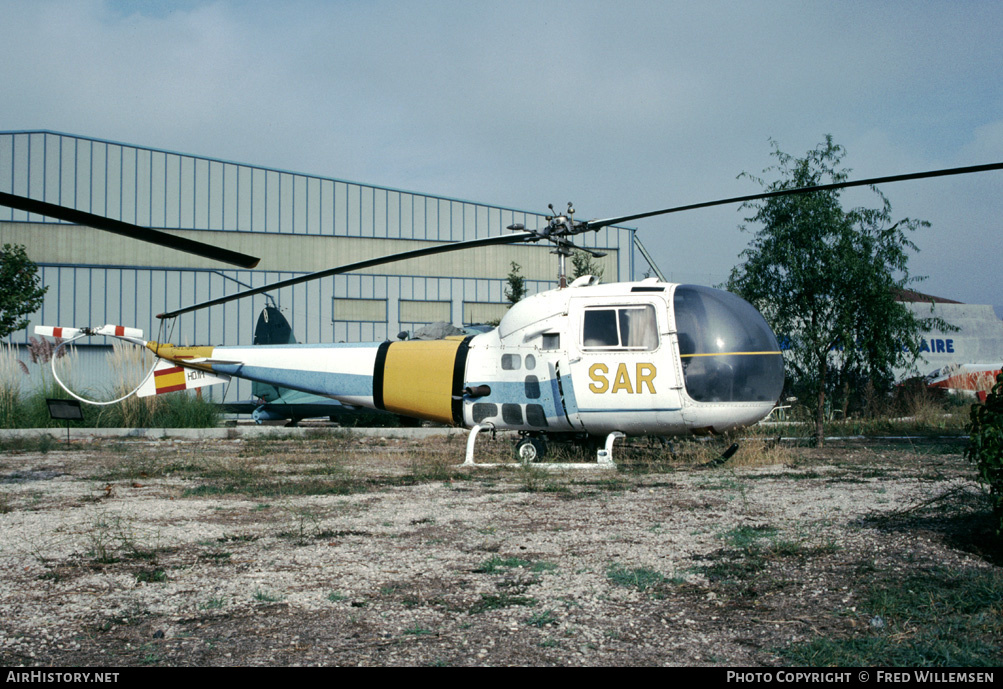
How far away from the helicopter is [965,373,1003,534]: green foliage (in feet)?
11.3

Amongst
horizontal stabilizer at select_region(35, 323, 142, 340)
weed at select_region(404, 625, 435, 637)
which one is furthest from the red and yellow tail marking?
weed at select_region(404, 625, 435, 637)

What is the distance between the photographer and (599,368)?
8422 millimetres

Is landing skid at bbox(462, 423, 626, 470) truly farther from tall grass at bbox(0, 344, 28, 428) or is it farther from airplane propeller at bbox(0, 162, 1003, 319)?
tall grass at bbox(0, 344, 28, 428)

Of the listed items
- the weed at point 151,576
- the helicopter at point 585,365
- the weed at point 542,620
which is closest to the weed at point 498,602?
the weed at point 542,620

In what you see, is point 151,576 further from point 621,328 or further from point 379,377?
point 379,377

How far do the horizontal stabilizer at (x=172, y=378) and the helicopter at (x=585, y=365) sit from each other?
1.52 metres

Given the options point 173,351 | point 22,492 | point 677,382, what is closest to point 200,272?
point 173,351

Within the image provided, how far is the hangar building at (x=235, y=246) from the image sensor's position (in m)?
22.8

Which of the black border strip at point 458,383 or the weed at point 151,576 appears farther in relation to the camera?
the black border strip at point 458,383

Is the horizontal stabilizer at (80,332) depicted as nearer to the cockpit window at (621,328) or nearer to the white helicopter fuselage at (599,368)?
the white helicopter fuselage at (599,368)

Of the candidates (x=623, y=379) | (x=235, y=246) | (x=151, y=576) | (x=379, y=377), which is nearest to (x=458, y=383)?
(x=379, y=377)

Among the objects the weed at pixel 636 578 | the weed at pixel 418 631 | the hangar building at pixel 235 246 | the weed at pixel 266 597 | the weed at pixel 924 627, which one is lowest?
the weed at pixel 266 597

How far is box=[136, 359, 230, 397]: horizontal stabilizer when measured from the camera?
11.4 m

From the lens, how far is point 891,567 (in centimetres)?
359
